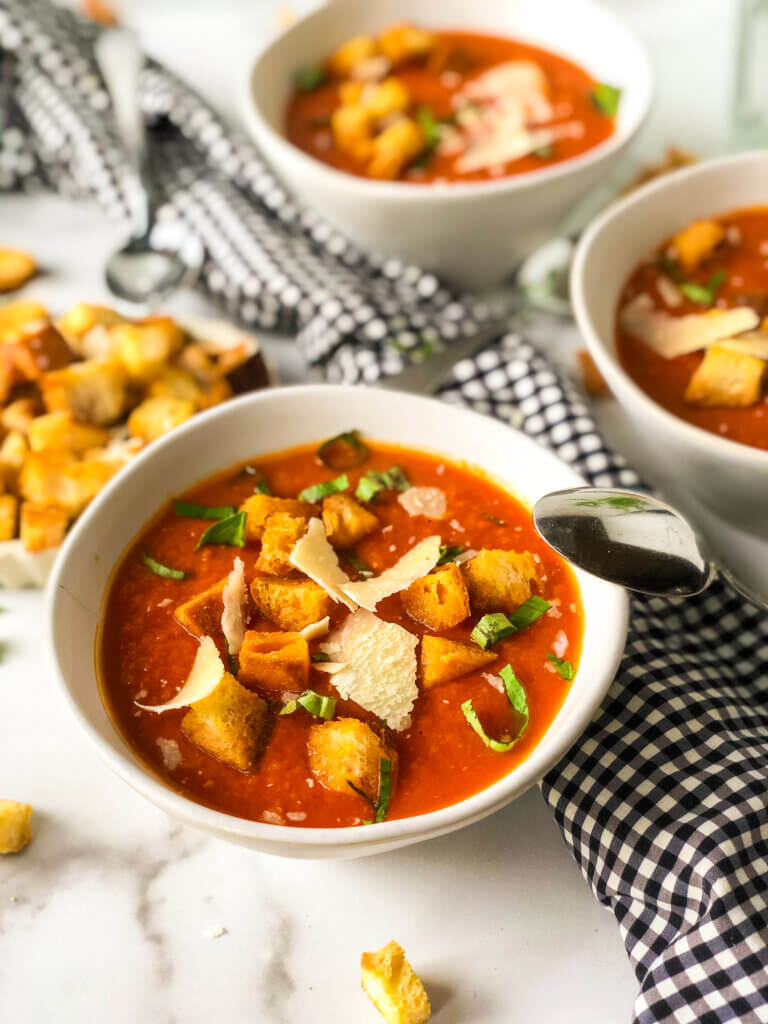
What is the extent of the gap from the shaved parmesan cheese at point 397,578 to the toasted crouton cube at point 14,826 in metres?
0.63

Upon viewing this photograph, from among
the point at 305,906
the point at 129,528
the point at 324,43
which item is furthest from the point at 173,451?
the point at 324,43

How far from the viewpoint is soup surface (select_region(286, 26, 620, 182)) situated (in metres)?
2.56

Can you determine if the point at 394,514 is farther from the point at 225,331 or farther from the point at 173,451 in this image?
the point at 225,331

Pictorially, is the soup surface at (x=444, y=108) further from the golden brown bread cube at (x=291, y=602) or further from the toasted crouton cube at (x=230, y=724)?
the toasted crouton cube at (x=230, y=724)

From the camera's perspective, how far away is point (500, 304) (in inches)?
106

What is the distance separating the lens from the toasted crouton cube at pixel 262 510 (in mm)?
1724

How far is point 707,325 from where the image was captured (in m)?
2.07

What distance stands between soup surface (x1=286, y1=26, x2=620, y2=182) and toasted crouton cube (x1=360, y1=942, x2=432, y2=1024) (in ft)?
5.93

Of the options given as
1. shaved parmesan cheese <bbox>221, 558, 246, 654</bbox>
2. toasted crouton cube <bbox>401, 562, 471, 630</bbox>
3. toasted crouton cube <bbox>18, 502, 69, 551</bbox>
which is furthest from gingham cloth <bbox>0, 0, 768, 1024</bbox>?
toasted crouton cube <bbox>18, 502, 69, 551</bbox>

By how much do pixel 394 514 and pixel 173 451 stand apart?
412mm

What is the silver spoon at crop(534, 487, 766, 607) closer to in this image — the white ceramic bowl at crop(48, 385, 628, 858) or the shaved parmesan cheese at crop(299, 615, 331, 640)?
the white ceramic bowl at crop(48, 385, 628, 858)

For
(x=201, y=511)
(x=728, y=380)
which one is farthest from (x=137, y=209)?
(x=728, y=380)

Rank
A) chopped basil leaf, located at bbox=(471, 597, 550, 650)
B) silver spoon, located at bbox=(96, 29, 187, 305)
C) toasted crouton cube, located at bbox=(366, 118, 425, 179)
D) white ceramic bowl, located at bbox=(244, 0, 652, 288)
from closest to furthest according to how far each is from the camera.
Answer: chopped basil leaf, located at bbox=(471, 597, 550, 650)
white ceramic bowl, located at bbox=(244, 0, 652, 288)
toasted crouton cube, located at bbox=(366, 118, 425, 179)
silver spoon, located at bbox=(96, 29, 187, 305)

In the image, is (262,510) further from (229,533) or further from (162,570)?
(162,570)
